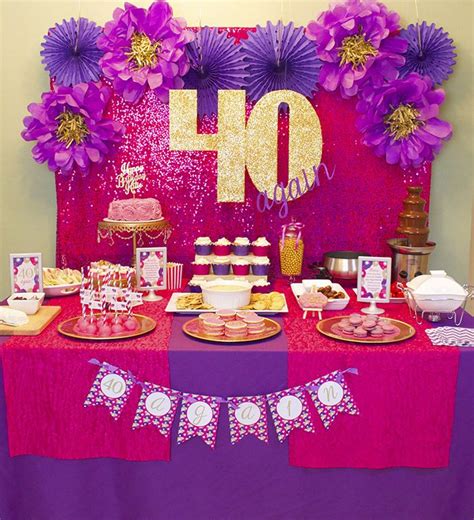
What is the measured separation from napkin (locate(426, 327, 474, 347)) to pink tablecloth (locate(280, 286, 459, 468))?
5 cm

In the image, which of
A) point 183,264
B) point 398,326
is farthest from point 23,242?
point 398,326

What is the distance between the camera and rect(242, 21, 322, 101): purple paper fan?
2795 mm

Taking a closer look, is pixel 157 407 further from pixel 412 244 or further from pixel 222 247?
pixel 412 244

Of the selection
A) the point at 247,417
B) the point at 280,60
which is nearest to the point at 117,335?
the point at 247,417

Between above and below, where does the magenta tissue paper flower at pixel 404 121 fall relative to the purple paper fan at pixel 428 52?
below

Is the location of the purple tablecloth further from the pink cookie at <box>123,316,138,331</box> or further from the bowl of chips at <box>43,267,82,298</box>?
the bowl of chips at <box>43,267,82,298</box>

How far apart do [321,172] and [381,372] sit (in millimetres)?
1168

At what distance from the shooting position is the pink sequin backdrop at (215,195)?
2947 mm

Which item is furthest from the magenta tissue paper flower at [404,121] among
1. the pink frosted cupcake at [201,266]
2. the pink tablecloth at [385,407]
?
the pink tablecloth at [385,407]

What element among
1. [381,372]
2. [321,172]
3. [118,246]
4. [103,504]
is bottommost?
[103,504]

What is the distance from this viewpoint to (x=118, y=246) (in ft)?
10.0

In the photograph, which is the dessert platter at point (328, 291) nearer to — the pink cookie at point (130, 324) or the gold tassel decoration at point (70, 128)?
the pink cookie at point (130, 324)

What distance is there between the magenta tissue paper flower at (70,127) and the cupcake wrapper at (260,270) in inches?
31.6

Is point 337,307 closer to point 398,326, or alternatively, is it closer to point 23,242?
point 398,326
